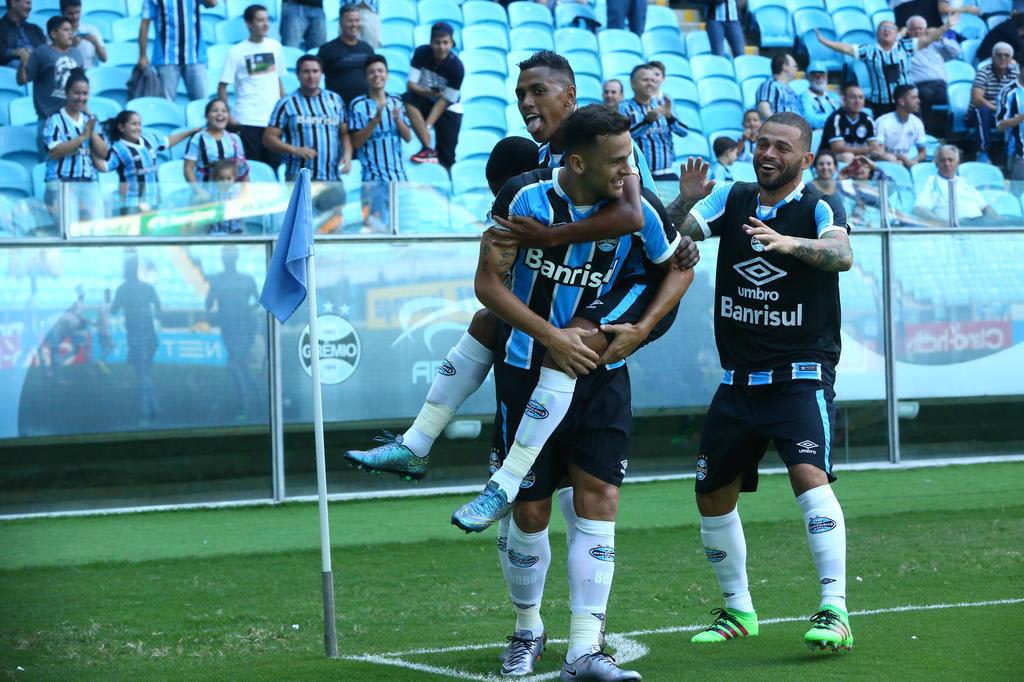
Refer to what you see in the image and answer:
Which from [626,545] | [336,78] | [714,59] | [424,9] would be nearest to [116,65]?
[336,78]

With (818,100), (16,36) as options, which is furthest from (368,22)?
(818,100)

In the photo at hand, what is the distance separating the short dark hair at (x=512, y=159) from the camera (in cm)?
564

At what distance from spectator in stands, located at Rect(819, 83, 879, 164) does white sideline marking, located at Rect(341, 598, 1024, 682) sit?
371 inches

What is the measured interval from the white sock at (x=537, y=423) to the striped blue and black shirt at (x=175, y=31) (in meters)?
10.2

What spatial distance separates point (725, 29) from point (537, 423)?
571 inches

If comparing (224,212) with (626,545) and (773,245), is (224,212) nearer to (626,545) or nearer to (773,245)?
(626,545)

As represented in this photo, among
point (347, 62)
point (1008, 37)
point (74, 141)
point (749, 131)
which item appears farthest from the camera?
point (1008, 37)

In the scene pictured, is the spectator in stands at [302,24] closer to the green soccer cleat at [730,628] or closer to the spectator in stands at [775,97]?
the spectator in stands at [775,97]

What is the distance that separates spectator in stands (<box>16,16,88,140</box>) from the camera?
1324 cm

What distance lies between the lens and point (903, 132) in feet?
52.6

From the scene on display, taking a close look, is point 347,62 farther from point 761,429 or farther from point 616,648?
point 616,648

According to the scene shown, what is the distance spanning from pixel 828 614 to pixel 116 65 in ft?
39.5

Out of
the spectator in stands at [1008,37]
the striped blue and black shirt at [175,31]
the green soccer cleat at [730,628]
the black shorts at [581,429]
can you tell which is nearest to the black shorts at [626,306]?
the black shorts at [581,429]

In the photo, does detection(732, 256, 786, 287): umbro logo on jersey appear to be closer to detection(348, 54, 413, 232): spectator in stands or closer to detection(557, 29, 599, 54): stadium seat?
detection(348, 54, 413, 232): spectator in stands
